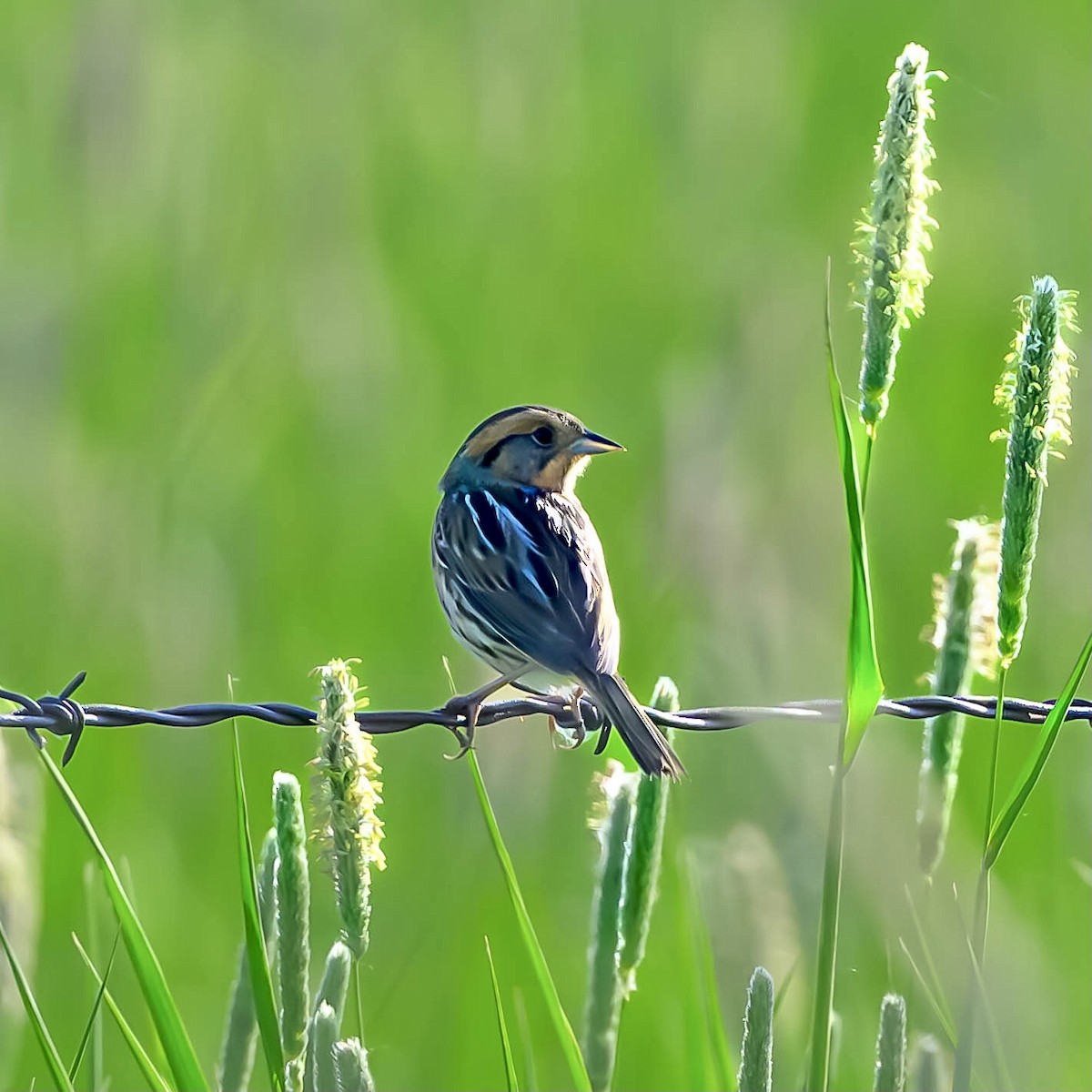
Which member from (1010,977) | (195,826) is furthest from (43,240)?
(1010,977)

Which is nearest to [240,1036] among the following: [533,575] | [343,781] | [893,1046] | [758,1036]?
[343,781]

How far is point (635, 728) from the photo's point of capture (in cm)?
303

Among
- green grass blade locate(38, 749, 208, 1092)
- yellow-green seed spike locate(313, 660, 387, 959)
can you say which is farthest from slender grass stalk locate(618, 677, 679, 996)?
green grass blade locate(38, 749, 208, 1092)

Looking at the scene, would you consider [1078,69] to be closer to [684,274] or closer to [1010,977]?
[684,274]

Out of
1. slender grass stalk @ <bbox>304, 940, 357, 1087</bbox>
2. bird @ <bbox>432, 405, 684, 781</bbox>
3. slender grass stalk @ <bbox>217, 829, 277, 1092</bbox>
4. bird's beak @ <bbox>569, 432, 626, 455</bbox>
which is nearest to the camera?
slender grass stalk @ <bbox>304, 940, 357, 1087</bbox>

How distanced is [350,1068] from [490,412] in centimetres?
407

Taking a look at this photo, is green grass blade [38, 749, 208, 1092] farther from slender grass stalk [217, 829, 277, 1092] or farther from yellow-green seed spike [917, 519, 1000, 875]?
yellow-green seed spike [917, 519, 1000, 875]

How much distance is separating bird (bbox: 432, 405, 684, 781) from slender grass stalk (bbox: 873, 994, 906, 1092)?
2.62ft

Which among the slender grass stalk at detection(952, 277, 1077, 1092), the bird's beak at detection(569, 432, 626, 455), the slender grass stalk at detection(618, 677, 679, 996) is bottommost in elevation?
the slender grass stalk at detection(618, 677, 679, 996)

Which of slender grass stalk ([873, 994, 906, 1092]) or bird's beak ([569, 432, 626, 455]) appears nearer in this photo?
slender grass stalk ([873, 994, 906, 1092])

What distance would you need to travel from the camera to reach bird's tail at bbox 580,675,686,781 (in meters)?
2.68

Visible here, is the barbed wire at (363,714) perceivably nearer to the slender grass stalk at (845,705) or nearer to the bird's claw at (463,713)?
the bird's claw at (463,713)

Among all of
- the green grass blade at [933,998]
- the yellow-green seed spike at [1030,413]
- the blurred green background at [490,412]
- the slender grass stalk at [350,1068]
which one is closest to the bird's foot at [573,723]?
the blurred green background at [490,412]

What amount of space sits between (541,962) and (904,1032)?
490 millimetres
